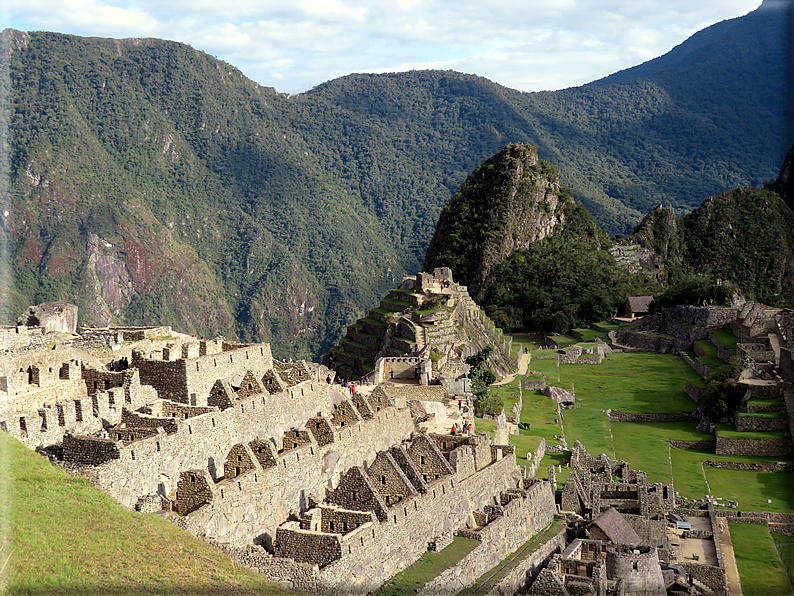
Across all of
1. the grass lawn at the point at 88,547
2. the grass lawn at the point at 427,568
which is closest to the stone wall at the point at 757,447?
the grass lawn at the point at 427,568

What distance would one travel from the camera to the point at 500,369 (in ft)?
208

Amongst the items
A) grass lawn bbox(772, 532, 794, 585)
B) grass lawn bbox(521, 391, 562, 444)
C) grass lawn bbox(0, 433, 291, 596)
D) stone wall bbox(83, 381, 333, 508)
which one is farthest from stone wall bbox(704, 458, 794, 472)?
grass lawn bbox(0, 433, 291, 596)

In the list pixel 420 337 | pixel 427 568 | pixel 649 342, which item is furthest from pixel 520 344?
pixel 427 568

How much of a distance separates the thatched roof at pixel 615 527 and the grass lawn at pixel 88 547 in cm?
1536

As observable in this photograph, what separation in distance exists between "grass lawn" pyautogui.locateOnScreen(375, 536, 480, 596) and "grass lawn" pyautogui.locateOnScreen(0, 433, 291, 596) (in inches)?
165

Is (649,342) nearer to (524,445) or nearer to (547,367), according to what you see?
(547,367)

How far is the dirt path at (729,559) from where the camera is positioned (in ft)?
99.5

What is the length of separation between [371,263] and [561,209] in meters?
35.4

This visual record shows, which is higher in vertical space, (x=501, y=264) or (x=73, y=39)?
(x=73, y=39)

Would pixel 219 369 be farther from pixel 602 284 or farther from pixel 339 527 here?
pixel 602 284

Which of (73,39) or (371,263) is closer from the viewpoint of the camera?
(371,263)

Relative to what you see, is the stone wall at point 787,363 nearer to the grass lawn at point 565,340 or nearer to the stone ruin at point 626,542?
the stone ruin at point 626,542

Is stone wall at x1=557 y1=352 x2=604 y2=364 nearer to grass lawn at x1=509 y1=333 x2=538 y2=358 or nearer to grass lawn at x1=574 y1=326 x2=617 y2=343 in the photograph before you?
grass lawn at x1=509 y1=333 x2=538 y2=358

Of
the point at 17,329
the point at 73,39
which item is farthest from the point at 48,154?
the point at 17,329
